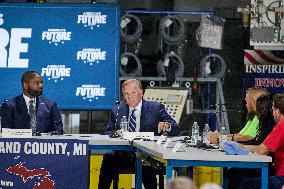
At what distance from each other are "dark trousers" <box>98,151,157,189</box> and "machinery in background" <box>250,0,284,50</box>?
13.2 feet

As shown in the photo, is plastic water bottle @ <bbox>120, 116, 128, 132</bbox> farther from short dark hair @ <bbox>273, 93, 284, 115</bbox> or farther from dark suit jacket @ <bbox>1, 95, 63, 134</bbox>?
short dark hair @ <bbox>273, 93, 284, 115</bbox>

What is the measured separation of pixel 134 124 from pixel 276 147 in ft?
8.54

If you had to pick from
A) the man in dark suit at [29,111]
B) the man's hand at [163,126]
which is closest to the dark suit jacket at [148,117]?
the man's hand at [163,126]

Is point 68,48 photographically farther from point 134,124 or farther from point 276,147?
point 276,147

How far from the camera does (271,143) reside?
20.2ft

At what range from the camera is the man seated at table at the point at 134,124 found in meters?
8.19

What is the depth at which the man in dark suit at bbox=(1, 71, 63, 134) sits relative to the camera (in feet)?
27.9

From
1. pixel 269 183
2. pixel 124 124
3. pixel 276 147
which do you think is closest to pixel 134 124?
pixel 124 124

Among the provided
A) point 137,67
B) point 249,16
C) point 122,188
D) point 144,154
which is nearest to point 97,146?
point 144,154

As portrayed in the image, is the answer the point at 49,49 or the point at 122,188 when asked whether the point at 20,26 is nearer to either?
the point at 49,49

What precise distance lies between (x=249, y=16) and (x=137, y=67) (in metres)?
1.96

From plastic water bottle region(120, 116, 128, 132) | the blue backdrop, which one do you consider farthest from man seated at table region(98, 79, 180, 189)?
the blue backdrop

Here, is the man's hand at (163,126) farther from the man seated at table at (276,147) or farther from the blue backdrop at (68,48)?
the blue backdrop at (68,48)

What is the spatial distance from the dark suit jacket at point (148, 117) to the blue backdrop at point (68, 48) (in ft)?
7.99
